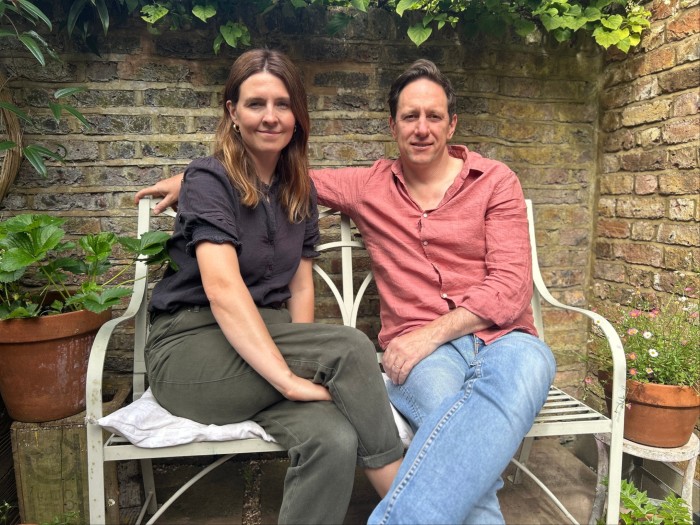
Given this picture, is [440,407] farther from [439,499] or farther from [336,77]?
[336,77]

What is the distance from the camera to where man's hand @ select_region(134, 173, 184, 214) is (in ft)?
5.98

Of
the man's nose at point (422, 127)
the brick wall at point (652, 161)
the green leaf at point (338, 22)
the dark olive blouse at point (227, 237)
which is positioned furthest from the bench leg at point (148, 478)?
the brick wall at point (652, 161)

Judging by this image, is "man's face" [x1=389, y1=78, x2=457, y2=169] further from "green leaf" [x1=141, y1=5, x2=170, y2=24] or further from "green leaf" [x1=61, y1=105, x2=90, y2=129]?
"green leaf" [x1=61, y1=105, x2=90, y2=129]

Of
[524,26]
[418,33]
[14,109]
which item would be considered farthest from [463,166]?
[14,109]

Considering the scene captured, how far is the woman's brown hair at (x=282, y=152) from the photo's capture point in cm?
156

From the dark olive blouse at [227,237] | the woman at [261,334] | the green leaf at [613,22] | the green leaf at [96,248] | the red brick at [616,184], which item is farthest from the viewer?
the red brick at [616,184]

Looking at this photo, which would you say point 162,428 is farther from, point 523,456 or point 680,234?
point 680,234

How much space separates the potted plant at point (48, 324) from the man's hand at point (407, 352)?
831 mm

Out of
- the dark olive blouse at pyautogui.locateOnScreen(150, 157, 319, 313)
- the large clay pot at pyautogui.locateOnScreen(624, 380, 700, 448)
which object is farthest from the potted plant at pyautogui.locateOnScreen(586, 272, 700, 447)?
the dark olive blouse at pyautogui.locateOnScreen(150, 157, 319, 313)

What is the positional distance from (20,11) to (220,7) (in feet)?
2.42

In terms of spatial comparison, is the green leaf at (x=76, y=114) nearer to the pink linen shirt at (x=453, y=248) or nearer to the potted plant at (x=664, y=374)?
the pink linen shirt at (x=453, y=248)

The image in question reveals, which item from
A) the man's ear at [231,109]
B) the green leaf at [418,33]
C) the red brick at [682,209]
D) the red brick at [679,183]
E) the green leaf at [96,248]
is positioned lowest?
the green leaf at [96,248]

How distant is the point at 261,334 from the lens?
141 centimetres

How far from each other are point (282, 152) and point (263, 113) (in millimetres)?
207
